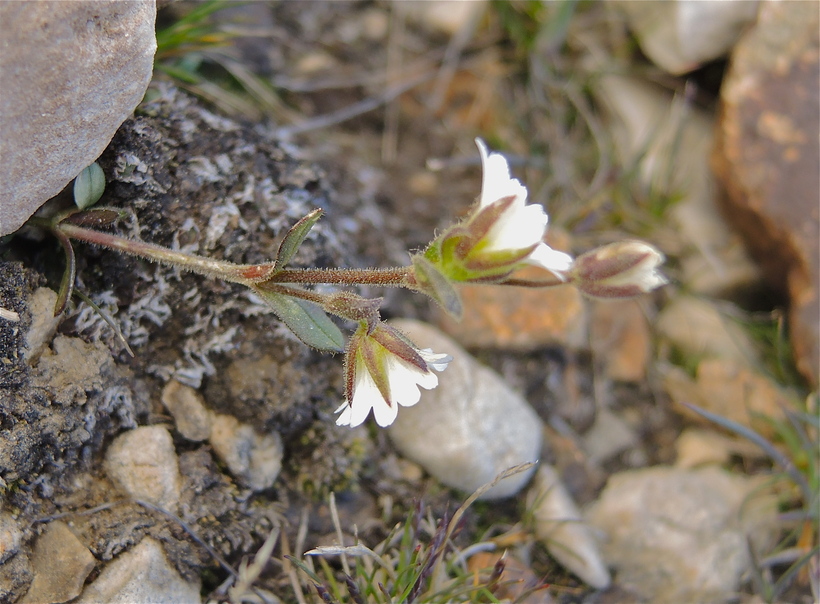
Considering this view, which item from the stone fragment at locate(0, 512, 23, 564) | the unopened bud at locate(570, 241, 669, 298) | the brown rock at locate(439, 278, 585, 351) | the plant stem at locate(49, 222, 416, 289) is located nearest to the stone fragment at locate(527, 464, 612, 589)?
the brown rock at locate(439, 278, 585, 351)

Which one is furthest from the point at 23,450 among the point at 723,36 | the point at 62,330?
the point at 723,36

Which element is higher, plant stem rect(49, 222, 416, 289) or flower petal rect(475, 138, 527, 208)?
flower petal rect(475, 138, 527, 208)

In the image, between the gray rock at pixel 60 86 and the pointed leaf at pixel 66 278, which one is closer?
the gray rock at pixel 60 86

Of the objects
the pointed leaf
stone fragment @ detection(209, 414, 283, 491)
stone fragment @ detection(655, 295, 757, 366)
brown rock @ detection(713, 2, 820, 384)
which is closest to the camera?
the pointed leaf

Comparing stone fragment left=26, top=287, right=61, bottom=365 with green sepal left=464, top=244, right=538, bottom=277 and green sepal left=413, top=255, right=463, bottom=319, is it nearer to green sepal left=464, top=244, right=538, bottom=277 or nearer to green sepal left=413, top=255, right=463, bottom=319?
green sepal left=413, top=255, right=463, bottom=319

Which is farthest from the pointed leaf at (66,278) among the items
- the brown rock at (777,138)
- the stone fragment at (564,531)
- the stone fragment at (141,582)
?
the brown rock at (777,138)

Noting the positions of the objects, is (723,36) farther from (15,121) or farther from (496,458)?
(15,121)

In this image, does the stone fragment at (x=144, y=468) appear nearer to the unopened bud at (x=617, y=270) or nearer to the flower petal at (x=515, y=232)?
the flower petal at (x=515, y=232)

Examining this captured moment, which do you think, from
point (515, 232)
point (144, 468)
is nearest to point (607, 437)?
point (515, 232)
